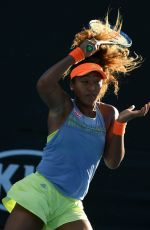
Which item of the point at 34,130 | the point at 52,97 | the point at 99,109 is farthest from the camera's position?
the point at 34,130

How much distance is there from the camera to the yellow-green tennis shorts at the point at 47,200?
14.5 feet

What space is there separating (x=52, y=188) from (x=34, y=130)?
1.65m

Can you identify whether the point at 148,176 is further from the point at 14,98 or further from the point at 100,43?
the point at 100,43

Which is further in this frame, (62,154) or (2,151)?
(2,151)

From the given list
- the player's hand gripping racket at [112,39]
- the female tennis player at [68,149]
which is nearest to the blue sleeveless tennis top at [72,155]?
the female tennis player at [68,149]

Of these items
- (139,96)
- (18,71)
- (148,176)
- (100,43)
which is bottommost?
(148,176)

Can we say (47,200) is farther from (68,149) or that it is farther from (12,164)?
(12,164)

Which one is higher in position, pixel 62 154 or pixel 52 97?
pixel 52 97

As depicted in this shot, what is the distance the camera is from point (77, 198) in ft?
15.0

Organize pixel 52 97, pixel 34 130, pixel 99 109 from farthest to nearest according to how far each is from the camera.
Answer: pixel 34 130 → pixel 99 109 → pixel 52 97

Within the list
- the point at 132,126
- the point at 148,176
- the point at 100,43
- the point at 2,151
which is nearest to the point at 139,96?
the point at 132,126

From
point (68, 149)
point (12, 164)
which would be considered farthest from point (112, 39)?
point (12, 164)

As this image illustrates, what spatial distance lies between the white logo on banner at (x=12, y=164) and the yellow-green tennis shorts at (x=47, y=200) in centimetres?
155

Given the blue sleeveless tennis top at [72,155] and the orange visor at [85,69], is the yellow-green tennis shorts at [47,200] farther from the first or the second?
the orange visor at [85,69]
